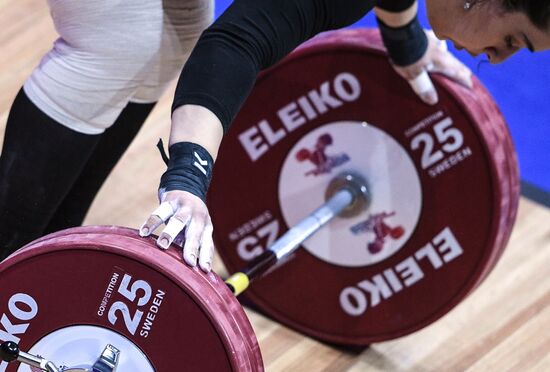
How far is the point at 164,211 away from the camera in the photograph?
43.9 inches

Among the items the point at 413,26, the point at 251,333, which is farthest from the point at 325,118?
the point at 251,333

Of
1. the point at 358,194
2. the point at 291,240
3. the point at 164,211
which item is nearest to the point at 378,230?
the point at 358,194

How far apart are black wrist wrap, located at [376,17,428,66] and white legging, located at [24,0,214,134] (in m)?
0.33

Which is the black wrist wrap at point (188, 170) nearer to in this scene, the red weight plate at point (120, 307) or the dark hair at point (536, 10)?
the red weight plate at point (120, 307)

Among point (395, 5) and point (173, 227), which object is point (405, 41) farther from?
point (173, 227)

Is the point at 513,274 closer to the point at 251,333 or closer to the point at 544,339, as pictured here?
the point at 544,339

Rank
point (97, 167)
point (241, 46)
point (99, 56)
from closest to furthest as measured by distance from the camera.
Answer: point (241, 46), point (99, 56), point (97, 167)

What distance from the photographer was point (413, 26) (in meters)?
1.59

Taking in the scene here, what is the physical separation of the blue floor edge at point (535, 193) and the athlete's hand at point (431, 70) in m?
0.58

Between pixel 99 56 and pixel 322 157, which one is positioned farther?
A: pixel 322 157

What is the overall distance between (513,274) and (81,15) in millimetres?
1049

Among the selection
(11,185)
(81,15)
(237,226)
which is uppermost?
(81,15)

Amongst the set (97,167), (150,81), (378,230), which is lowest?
(378,230)

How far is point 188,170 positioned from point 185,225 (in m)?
0.06
